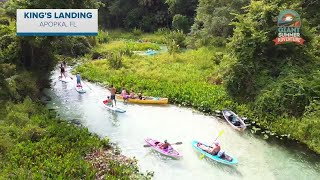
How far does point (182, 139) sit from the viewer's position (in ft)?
61.3

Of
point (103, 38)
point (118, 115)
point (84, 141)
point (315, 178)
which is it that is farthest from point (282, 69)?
point (103, 38)

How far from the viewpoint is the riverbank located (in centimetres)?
1905

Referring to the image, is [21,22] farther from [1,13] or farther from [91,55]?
[91,55]

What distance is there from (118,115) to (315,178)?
1121 cm

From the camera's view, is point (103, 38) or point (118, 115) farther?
point (103, 38)

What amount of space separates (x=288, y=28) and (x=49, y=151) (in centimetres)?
1453

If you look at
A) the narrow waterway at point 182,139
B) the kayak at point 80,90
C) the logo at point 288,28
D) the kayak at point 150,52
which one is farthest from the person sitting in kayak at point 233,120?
the kayak at point 150,52

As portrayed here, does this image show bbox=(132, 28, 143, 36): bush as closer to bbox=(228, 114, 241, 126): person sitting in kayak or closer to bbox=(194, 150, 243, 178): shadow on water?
bbox=(228, 114, 241, 126): person sitting in kayak

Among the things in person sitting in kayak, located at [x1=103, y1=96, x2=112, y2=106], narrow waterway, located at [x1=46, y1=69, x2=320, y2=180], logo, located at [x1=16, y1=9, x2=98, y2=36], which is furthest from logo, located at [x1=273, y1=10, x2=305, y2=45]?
logo, located at [x1=16, y1=9, x2=98, y2=36]

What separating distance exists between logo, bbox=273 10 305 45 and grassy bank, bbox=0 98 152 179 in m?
11.7

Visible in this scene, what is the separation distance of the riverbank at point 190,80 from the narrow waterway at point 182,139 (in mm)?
1158

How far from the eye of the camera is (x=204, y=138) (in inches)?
741

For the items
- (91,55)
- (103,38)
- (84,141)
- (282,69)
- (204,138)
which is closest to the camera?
(84,141)

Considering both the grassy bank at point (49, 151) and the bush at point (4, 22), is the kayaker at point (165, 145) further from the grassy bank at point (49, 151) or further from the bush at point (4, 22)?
the bush at point (4, 22)
